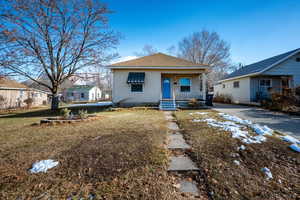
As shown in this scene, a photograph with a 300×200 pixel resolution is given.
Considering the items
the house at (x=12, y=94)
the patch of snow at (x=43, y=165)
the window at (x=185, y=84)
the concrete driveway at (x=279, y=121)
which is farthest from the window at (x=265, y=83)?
the house at (x=12, y=94)

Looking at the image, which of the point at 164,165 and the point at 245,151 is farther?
the point at 245,151

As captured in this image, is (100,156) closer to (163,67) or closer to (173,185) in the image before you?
(173,185)

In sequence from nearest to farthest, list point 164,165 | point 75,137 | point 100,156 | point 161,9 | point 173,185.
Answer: point 173,185
point 164,165
point 100,156
point 75,137
point 161,9

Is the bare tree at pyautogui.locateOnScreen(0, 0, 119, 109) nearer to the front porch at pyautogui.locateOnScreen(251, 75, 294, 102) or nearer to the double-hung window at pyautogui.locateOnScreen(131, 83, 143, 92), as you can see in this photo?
the double-hung window at pyautogui.locateOnScreen(131, 83, 143, 92)

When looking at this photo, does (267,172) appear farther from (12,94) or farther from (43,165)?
(12,94)

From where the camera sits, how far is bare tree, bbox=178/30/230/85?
23.2m

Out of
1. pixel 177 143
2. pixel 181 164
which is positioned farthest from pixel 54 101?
pixel 181 164

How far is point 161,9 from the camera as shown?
391 inches

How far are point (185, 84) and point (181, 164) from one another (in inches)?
395

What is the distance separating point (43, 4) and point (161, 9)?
8.89 meters

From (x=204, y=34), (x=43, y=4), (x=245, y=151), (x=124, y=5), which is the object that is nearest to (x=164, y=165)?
(x=245, y=151)

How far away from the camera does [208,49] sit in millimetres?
23219

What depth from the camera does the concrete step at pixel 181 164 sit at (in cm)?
224

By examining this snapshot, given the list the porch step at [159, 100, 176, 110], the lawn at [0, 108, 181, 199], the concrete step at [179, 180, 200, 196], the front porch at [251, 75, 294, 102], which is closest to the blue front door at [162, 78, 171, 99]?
the porch step at [159, 100, 176, 110]
